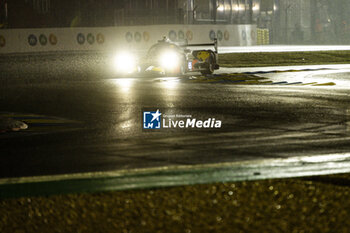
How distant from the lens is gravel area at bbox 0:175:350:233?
442 centimetres

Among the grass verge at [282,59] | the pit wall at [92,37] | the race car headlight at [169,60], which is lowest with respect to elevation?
the grass verge at [282,59]

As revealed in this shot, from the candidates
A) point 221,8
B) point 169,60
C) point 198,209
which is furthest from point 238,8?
point 198,209

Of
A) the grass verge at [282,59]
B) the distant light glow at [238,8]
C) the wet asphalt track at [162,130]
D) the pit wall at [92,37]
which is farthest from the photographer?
the distant light glow at [238,8]

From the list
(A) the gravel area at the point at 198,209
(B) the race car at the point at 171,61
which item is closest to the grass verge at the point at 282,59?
(B) the race car at the point at 171,61

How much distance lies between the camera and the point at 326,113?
1080 cm

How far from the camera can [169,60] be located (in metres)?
20.3

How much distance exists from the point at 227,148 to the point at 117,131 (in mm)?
2228

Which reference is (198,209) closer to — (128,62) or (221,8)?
(128,62)

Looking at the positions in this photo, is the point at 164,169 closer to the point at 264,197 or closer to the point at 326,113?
the point at 264,197

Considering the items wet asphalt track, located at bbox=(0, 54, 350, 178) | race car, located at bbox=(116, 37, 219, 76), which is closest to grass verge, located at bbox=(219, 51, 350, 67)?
race car, located at bbox=(116, 37, 219, 76)

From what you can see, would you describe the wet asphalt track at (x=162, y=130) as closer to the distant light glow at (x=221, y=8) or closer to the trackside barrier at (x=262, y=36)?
the distant light glow at (x=221, y=8)

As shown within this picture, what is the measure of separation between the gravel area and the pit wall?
29.9m

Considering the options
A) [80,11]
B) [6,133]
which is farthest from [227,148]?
[80,11]

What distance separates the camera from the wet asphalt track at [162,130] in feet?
23.1
